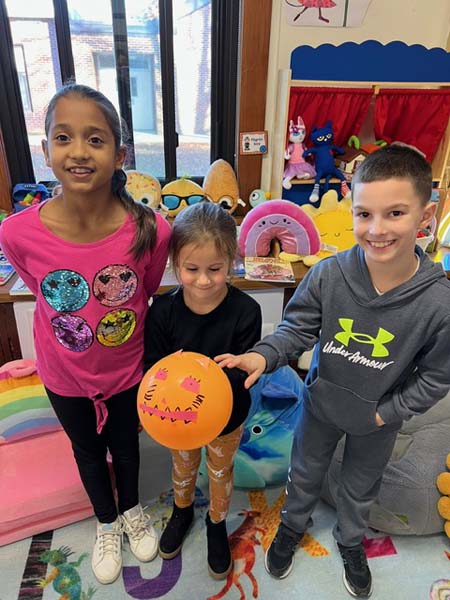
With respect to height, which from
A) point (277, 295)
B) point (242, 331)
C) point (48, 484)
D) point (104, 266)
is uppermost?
point (104, 266)

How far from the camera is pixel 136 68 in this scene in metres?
1.92

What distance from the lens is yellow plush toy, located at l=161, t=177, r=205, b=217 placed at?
194 centimetres

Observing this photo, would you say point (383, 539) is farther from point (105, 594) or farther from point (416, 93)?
point (416, 93)

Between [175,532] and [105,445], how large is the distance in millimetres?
320

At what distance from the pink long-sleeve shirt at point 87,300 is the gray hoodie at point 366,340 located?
0.30 metres

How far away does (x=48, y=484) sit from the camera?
51.8 inches

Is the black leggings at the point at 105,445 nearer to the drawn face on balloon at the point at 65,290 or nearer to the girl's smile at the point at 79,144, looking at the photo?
the drawn face on balloon at the point at 65,290

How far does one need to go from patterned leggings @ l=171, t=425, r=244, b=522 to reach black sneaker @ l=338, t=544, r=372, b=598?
1.14ft

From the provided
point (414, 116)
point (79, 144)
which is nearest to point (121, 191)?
point (79, 144)

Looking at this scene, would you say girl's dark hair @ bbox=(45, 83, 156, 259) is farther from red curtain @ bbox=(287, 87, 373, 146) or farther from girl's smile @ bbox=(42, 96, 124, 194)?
red curtain @ bbox=(287, 87, 373, 146)

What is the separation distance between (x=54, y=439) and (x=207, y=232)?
0.92 meters

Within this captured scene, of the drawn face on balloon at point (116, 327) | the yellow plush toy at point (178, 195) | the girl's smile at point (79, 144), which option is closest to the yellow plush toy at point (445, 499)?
the drawn face on balloon at point (116, 327)

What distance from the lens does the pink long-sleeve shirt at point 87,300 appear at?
0.94 m

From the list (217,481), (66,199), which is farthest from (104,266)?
(217,481)
